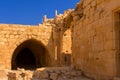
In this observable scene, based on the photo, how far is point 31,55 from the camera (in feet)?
70.9

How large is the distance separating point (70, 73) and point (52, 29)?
8.85 m

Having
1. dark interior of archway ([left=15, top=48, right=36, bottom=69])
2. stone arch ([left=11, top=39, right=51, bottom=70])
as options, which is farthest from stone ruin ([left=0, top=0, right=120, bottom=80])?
dark interior of archway ([left=15, top=48, right=36, bottom=69])

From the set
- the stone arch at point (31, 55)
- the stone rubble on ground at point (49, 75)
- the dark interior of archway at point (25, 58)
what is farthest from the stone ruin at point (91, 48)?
the dark interior of archway at point (25, 58)

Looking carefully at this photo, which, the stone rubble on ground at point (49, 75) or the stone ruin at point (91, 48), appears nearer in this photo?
the stone ruin at point (91, 48)

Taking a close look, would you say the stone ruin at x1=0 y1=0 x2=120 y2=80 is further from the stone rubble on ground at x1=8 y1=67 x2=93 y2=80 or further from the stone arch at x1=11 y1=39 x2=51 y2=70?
the stone arch at x1=11 y1=39 x2=51 y2=70

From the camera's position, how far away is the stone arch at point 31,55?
18.2 m

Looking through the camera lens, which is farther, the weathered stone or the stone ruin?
the weathered stone

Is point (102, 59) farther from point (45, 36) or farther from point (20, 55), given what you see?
point (20, 55)

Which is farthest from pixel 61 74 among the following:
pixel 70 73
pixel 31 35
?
pixel 31 35

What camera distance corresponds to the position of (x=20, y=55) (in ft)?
72.7

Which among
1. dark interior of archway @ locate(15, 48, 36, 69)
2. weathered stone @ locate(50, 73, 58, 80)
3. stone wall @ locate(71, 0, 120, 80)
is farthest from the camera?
dark interior of archway @ locate(15, 48, 36, 69)

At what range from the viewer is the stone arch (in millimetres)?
18198

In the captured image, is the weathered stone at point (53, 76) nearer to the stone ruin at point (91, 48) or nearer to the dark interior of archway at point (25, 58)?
the stone ruin at point (91, 48)

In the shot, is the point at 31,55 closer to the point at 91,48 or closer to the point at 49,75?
the point at 49,75
